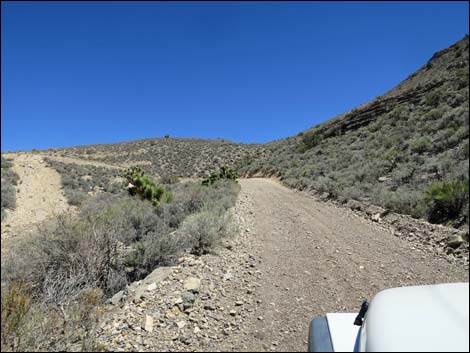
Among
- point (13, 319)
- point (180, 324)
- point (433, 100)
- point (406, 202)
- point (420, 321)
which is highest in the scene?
point (433, 100)

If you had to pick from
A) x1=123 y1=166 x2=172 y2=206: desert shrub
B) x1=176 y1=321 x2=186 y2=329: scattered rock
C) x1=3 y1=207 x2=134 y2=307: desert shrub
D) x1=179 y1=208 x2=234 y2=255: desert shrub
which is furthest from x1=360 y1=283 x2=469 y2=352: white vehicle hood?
x1=123 y1=166 x2=172 y2=206: desert shrub

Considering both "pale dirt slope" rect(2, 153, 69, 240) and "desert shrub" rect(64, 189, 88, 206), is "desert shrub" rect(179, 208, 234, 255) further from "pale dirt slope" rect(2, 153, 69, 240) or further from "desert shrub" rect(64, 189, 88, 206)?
"desert shrub" rect(64, 189, 88, 206)

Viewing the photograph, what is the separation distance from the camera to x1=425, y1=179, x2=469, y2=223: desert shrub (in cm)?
645

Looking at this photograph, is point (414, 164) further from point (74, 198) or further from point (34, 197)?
point (34, 197)

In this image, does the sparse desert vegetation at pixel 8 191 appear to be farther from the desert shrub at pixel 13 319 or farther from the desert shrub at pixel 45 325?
the desert shrub at pixel 13 319

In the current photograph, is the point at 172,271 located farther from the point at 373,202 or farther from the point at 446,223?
the point at 373,202

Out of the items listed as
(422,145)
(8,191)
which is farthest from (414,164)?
(8,191)

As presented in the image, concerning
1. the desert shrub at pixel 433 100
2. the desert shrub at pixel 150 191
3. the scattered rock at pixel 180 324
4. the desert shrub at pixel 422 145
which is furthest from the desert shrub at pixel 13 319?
the desert shrub at pixel 433 100

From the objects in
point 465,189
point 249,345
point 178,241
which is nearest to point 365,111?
point 465,189

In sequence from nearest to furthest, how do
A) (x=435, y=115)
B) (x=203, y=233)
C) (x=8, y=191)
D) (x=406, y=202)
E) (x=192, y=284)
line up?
(x=192, y=284) < (x=203, y=233) < (x=406, y=202) < (x=8, y=191) < (x=435, y=115)

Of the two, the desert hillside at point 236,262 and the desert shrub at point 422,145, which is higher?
the desert shrub at point 422,145

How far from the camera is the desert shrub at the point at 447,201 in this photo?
21.2 feet

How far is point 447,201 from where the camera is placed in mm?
6629

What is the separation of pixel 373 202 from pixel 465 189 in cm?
272
